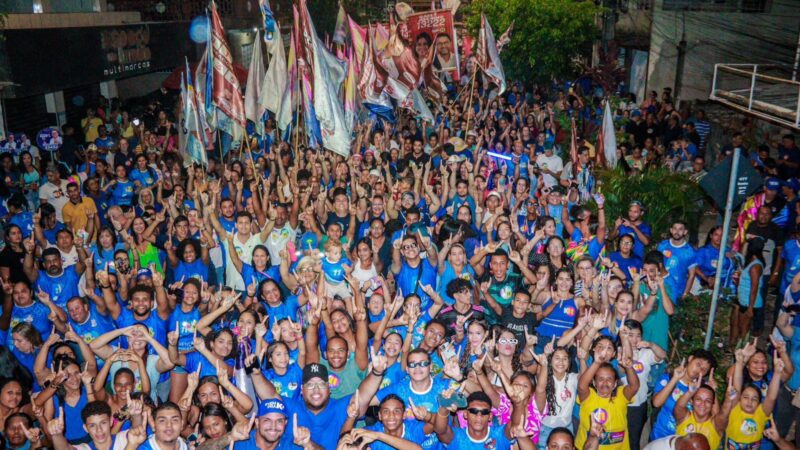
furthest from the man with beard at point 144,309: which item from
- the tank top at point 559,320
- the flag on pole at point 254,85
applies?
the flag on pole at point 254,85

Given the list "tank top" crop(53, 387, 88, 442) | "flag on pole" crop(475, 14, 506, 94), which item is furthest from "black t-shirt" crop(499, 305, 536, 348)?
"flag on pole" crop(475, 14, 506, 94)

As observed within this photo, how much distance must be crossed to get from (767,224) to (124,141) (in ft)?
33.5

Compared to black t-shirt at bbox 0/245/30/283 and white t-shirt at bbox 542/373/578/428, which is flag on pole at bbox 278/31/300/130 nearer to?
black t-shirt at bbox 0/245/30/283

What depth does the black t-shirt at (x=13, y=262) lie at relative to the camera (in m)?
Answer: 7.34

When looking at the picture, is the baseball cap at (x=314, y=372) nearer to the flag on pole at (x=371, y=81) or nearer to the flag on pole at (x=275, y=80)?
the flag on pole at (x=275, y=80)

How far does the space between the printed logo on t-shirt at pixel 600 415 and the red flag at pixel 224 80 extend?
264 inches

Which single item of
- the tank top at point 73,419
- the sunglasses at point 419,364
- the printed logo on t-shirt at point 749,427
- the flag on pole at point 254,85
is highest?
the flag on pole at point 254,85

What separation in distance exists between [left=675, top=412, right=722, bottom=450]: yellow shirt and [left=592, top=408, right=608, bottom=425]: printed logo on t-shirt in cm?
54

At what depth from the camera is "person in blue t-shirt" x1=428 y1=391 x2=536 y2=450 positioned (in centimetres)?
468

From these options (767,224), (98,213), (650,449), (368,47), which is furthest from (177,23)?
(650,449)

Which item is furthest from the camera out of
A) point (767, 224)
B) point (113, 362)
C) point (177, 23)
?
point (177, 23)

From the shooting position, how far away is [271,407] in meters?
4.92

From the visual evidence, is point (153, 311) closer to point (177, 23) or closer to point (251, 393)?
point (251, 393)

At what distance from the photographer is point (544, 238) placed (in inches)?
326
